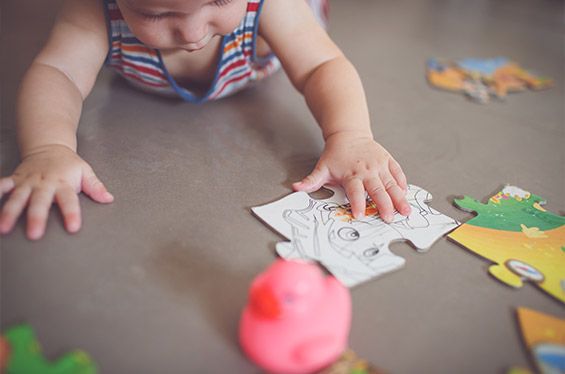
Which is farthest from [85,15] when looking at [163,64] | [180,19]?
[180,19]

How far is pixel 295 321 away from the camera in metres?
0.45

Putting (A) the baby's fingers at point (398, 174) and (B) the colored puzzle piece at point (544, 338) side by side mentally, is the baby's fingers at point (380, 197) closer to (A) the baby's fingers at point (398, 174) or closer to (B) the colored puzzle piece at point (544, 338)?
(A) the baby's fingers at point (398, 174)

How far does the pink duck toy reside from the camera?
448mm

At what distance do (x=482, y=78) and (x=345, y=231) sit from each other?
723mm

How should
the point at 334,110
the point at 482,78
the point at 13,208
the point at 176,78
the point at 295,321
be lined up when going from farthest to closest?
the point at 482,78, the point at 176,78, the point at 334,110, the point at 13,208, the point at 295,321

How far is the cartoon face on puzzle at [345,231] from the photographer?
0.60m

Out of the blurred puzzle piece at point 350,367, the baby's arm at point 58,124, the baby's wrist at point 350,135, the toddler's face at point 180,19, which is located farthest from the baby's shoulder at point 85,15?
the blurred puzzle piece at point 350,367

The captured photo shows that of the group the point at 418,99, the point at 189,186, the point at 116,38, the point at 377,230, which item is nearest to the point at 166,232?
the point at 189,186

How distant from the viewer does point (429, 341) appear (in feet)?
1.73

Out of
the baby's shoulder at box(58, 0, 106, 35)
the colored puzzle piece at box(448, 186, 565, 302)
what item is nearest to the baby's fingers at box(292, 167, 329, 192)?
the colored puzzle piece at box(448, 186, 565, 302)

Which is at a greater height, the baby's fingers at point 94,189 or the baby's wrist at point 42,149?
the baby's wrist at point 42,149

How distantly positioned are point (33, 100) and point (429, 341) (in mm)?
608

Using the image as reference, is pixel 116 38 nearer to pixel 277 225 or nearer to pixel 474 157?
pixel 277 225

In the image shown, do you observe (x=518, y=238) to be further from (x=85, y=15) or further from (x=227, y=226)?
(x=85, y=15)
